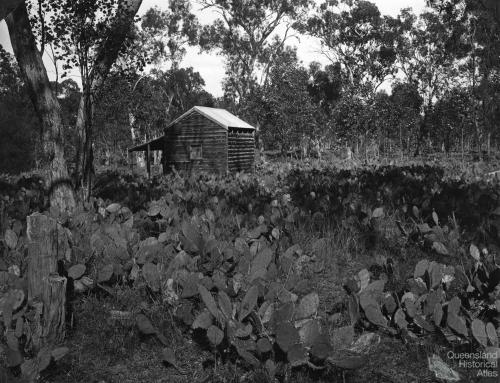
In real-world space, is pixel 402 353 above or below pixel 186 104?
below

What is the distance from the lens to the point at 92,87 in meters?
9.56

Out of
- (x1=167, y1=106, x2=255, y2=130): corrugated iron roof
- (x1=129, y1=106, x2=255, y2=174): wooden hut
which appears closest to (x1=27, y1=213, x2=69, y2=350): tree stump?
(x1=129, y1=106, x2=255, y2=174): wooden hut

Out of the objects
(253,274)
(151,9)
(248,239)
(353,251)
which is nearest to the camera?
(253,274)

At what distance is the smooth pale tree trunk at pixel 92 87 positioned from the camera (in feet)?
31.6

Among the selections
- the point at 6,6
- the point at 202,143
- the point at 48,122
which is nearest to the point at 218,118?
the point at 202,143

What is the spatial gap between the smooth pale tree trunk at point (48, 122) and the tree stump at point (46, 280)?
4.93 m

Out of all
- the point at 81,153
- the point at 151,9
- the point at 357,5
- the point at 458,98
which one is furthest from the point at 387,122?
the point at 81,153

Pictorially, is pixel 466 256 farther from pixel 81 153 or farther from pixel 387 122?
pixel 387 122

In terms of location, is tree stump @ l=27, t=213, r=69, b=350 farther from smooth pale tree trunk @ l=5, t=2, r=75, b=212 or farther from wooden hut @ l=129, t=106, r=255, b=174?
wooden hut @ l=129, t=106, r=255, b=174

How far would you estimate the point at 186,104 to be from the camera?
63.0 metres

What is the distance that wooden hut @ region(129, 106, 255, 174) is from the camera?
28250 millimetres

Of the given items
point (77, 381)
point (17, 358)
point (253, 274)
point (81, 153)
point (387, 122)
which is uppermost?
point (387, 122)

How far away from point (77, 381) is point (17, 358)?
39 cm

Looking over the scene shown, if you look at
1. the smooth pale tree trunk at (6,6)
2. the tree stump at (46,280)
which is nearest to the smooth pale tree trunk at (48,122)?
the tree stump at (46,280)
